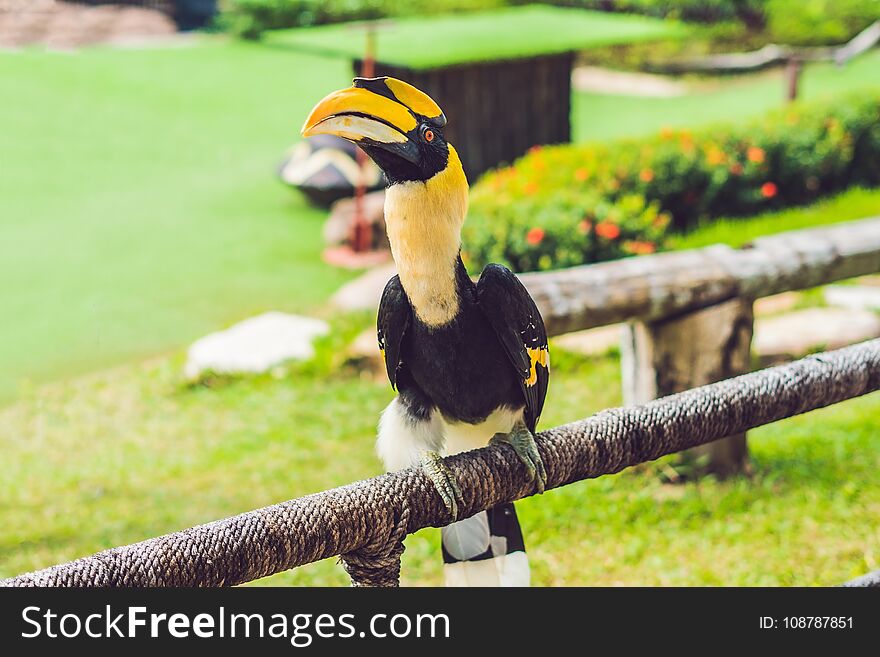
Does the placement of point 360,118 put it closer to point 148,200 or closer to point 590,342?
point 590,342

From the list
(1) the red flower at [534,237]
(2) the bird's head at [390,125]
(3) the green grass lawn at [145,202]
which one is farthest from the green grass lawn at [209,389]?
(2) the bird's head at [390,125]

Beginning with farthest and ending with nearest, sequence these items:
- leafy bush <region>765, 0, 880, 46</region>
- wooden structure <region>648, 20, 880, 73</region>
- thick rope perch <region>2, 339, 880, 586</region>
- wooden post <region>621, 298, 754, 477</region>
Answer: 1. leafy bush <region>765, 0, 880, 46</region>
2. wooden structure <region>648, 20, 880, 73</region>
3. wooden post <region>621, 298, 754, 477</region>
4. thick rope perch <region>2, 339, 880, 586</region>

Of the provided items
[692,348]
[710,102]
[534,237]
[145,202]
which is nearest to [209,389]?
[534,237]

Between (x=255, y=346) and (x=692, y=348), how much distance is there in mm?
2081

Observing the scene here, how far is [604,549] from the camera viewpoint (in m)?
2.84

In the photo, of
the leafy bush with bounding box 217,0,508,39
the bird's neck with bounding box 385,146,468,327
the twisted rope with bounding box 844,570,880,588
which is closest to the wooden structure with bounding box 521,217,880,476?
the bird's neck with bounding box 385,146,468,327

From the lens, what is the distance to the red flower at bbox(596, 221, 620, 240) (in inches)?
177

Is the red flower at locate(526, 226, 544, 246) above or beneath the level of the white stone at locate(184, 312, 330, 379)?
above

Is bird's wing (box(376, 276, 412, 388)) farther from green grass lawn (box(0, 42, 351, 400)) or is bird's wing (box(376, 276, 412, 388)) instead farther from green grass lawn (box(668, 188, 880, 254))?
green grass lawn (box(668, 188, 880, 254))

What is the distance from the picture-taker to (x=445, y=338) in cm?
167

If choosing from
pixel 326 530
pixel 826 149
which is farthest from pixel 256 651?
pixel 826 149

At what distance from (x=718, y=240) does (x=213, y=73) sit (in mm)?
3476

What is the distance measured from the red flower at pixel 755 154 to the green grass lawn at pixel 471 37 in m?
1.28

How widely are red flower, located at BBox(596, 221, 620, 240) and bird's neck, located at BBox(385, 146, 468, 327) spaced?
Result: 2958mm
